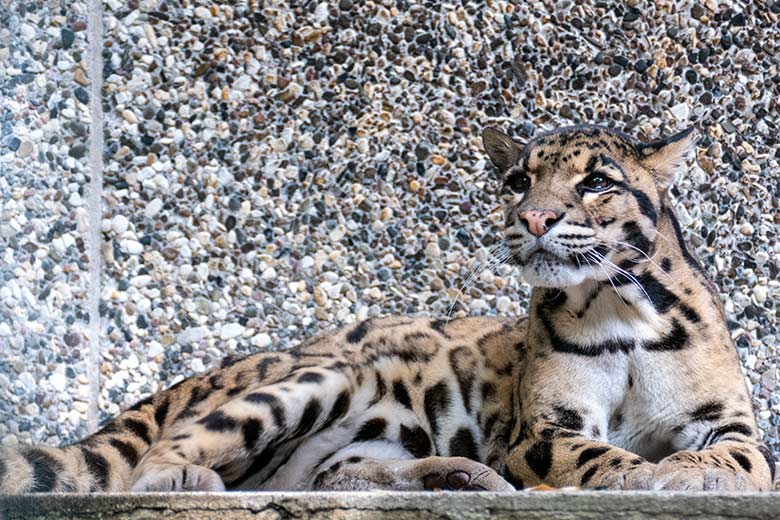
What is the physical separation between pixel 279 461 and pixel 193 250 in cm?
137

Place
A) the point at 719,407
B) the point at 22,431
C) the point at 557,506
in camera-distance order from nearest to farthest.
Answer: the point at 557,506 → the point at 719,407 → the point at 22,431

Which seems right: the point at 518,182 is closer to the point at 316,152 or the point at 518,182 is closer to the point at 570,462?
the point at 570,462

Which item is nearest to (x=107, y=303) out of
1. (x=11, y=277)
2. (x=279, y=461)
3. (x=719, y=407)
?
(x=11, y=277)

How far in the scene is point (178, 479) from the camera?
388 centimetres

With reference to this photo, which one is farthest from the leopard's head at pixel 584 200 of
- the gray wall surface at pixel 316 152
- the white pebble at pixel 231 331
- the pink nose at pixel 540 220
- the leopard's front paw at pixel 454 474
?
the white pebble at pixel 231 331

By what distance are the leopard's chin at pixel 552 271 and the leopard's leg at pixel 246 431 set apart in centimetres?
90

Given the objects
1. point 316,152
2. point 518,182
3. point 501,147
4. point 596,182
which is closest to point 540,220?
point 596,182

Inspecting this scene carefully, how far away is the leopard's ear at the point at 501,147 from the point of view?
4812 millimetres

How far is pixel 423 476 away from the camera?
427cm

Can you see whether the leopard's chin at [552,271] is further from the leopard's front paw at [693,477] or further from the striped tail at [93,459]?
the striped tail at [93,459]

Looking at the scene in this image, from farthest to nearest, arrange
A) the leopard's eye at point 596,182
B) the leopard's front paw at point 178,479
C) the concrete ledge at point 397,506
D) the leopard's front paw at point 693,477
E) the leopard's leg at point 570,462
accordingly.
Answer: the leopard's eye at point 596,182 → the leopard's front paw at point 178,479 → the leopard's leg at point 570,462 → the leopard's front paw at point 693,477 → the concrete ledge at point 397,506

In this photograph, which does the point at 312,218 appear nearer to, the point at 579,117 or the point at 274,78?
the point at 274,78

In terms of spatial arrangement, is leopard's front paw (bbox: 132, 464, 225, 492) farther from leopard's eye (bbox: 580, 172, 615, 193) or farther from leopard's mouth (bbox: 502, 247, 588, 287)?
leopard's eye (bbox: 580, 172, 615, 193)

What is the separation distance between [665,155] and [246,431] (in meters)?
1.76
